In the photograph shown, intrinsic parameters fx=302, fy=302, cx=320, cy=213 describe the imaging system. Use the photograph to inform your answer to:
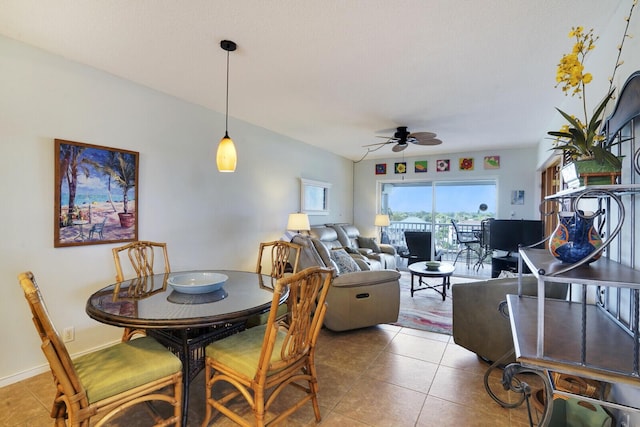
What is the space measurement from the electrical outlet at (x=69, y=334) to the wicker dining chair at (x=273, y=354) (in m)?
1.57

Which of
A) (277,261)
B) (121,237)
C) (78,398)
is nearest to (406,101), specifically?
(277,261)

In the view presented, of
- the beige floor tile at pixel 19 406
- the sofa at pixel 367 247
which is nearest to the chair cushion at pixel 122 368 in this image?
the beige floor tile at pixel 19 406

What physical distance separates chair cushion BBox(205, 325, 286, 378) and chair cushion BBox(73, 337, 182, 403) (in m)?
0.21

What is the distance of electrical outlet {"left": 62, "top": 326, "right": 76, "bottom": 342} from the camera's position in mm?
2488

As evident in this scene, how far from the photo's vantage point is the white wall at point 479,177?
18.1ft

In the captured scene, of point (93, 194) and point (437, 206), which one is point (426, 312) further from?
point (93, 194)

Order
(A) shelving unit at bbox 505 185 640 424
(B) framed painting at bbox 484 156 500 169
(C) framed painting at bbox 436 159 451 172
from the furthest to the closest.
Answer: (C) framed painting at bbox 436 159 451 172 < (B) framed painting at bbox 484 156 500 169 < (A) shelving unit at bbox 505 185 640 424

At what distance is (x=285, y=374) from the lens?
1.70 meters

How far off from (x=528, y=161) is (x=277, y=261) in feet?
17.0

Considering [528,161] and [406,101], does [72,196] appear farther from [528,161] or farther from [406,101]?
[528,161]

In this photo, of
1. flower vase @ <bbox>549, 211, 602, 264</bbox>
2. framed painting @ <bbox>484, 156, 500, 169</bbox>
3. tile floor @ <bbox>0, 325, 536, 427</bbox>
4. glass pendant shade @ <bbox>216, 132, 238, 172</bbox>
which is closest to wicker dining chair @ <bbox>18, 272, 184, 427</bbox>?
tile floor @ <bbox>0, 325, 536, 427</bbox>

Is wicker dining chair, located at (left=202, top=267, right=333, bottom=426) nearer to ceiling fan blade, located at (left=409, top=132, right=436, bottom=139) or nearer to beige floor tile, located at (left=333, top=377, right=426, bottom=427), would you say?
beige floor tile, located at (left=333, top=377, right=426, bottom=427)

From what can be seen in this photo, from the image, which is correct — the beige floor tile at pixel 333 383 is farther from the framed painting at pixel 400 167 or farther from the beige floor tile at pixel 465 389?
the framed painting at pixel 400 167

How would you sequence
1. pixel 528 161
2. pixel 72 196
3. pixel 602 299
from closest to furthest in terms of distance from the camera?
pixel 602 299
pixel 72 196
pixel 528 161
